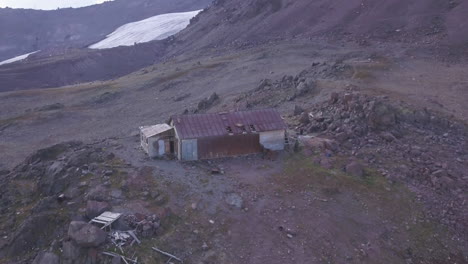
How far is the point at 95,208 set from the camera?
60.2ft

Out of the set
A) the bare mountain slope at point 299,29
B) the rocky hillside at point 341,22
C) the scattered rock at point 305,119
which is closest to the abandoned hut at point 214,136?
the scattered rock at point 305,119

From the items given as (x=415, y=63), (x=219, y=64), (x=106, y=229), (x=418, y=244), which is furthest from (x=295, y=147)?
(x=219, y=64)

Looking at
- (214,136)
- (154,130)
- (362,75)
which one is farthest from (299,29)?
(214,136)

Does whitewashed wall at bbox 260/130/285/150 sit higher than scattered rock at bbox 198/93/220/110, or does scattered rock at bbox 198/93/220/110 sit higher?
whitewashed wall at bbox 260/130/285/150

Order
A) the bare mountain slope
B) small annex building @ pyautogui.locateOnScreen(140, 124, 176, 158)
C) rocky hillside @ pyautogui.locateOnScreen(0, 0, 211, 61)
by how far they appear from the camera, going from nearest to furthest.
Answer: small annex building @ pyautogui.locateOnScreen(140, 124, 176, 158) < the bare mountain slope < rocky hillside @ pyautogui.locateOnScreen(0, 0, 211, 61)

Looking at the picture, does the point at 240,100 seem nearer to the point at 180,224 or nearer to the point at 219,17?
the point at 180,224

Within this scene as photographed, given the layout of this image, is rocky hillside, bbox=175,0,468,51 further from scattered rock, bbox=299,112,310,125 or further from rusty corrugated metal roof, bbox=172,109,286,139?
rusty corrugated metal roof, bbox=172,109,286,139

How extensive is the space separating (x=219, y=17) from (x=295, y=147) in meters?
57.6

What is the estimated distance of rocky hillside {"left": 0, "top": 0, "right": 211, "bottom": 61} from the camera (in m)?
120

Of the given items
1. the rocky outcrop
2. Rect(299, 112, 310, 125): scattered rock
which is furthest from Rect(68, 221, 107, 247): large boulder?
Rect(299, 112, 310, 125): scattered rock

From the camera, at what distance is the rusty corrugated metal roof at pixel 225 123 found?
23.5m

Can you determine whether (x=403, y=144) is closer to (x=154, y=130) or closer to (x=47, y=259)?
(x=154, y=130)

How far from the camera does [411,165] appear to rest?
22688mm

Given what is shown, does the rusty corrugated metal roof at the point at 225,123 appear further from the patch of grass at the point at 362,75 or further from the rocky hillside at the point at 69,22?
the rocky hillside at the point at 69,22
